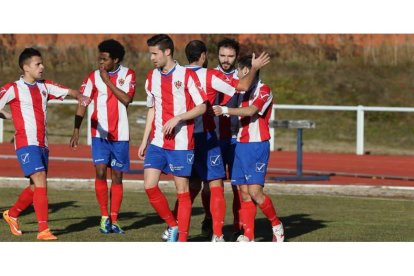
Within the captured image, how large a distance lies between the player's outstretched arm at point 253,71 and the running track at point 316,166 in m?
10.1

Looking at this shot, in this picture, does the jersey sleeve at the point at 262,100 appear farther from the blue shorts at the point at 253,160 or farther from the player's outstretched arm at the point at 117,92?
the player's outstretched arm at the point at 117,92

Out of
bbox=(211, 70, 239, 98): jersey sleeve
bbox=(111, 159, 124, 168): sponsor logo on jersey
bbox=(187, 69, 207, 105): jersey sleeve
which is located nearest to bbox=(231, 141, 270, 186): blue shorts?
bbox=(211, 70, 239, 98): jersey sleeve

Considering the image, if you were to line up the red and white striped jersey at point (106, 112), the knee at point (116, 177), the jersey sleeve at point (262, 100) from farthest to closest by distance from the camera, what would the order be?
1. the knee at point (116, 177)
2. the red and white striped jersey at point (106, 112)
3. the jersey sleeve at point (262, 100)

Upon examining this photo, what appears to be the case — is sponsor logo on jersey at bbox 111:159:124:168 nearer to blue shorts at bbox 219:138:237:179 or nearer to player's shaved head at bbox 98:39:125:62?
player's shaved head at bbox 98:39:125:62

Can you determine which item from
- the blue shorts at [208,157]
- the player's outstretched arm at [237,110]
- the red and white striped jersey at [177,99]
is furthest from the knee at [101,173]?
the player's outstretched arm at [237,110]

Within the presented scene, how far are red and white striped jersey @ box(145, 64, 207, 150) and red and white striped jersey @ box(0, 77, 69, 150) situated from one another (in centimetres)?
155

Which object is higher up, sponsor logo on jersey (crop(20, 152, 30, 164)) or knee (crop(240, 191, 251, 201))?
sponsor logo on jersey (crop(20, 152, 30, 164))

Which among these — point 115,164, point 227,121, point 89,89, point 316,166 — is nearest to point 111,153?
point 115,164

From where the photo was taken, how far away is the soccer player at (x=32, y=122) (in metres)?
14.1

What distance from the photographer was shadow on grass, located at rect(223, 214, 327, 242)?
14803 mm

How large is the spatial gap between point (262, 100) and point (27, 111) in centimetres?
266

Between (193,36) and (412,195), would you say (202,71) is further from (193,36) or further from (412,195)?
(193,36)

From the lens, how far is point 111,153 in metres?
15.1

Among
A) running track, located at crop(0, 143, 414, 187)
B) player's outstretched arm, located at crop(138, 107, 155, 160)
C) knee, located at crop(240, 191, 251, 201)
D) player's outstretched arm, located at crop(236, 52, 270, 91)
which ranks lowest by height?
running track, located at crop(0, 143, 414, 187)
